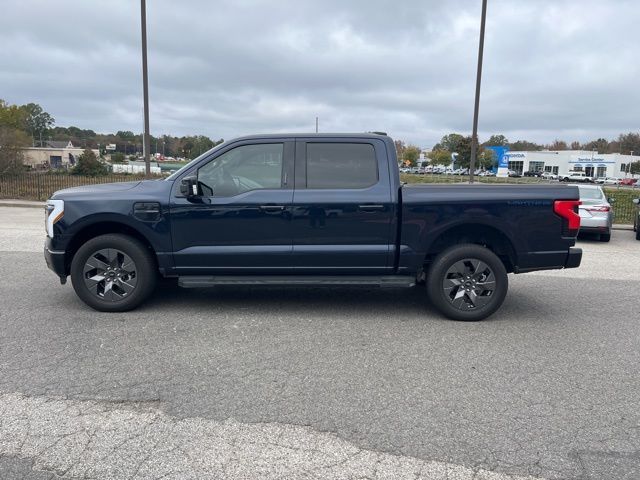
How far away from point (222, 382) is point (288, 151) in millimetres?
2655

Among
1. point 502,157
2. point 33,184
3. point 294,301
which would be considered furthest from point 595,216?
point 502,157

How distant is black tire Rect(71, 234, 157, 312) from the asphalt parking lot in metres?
0.19

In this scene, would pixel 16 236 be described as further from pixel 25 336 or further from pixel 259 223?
pixel 259 223

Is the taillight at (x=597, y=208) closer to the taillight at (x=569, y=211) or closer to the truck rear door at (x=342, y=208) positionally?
the taillight at (x=569, y=211)

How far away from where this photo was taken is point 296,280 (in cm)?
544

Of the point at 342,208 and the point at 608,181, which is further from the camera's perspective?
the point at 608,181

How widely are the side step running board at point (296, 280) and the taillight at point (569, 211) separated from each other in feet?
5.59

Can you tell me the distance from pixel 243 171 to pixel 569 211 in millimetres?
3519

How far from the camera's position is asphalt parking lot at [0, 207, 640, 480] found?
9.47ft

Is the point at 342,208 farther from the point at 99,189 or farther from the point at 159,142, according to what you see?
the point at 159,142

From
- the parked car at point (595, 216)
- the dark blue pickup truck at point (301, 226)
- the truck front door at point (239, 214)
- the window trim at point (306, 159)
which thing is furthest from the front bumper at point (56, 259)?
the parked car at point (595, 216)

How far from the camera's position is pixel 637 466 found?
2.87m

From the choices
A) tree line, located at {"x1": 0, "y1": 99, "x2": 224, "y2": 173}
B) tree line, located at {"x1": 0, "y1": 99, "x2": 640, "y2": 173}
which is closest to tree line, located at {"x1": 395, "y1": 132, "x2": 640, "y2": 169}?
tree line, located at {"x1": 0, "y1": 99, "x2": 640, "y2": 173}

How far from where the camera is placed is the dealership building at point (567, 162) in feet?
261
